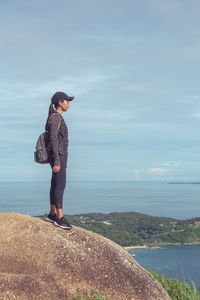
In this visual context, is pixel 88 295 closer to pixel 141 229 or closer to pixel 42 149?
pixel 42 149

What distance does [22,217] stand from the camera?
9555 millimetres

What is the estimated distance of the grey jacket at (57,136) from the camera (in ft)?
27.9

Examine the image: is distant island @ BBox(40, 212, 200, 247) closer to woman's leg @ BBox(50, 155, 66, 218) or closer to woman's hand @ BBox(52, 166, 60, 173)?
woman's leg @ BBox(50, 155, 66, 218)

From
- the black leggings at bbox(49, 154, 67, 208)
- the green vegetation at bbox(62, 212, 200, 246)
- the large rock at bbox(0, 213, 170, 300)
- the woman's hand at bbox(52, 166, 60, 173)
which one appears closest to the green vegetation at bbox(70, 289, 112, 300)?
the large rock at bbox(0, 213, 170, 300)

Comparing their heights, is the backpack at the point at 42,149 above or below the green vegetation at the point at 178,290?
above

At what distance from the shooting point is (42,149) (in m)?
8.77

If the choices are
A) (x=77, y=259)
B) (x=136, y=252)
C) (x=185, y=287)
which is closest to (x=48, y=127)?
(x=77, y=259)

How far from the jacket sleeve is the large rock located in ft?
6.93

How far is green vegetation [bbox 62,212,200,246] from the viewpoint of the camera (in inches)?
5635

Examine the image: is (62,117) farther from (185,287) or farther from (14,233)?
(185,287)

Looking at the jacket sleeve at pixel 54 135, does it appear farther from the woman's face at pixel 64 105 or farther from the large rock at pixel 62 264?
the large rock at pixel 62 264

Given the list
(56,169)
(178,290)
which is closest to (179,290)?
(178,290)

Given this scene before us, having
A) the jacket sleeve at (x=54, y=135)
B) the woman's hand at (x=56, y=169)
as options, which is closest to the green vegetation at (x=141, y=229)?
the woman's hand at (x=56, y=169)

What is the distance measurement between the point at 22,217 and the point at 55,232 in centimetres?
121
